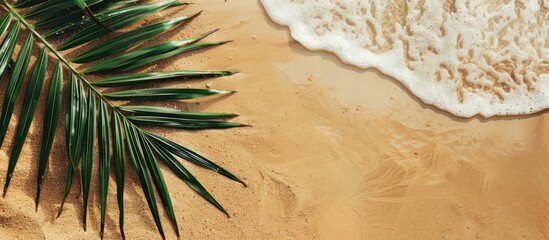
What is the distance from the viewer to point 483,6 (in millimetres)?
2619

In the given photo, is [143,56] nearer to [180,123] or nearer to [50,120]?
[180,123]

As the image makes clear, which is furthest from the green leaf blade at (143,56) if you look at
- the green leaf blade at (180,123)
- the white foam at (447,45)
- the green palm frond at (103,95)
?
the white foam at (447,45)

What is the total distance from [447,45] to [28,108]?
1.97 meters

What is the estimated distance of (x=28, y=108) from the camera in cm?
214

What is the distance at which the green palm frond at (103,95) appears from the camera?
215 centimetres

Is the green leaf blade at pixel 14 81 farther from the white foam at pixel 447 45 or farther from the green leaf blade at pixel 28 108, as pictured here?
the white foam at pixel 447 45

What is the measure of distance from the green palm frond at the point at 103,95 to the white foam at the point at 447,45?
628 millimetres

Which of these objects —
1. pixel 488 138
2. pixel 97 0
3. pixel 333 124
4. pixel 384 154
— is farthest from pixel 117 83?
pixel 488 138

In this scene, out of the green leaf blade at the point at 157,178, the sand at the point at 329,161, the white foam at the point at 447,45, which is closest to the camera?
the green leaf blade at the point at 157,178

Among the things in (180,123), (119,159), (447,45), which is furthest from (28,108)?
(447,45)

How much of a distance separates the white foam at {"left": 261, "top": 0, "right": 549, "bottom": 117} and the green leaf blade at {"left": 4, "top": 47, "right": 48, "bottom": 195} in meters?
1.09

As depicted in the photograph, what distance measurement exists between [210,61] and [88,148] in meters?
0.66

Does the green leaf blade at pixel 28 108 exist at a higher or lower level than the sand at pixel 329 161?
higher

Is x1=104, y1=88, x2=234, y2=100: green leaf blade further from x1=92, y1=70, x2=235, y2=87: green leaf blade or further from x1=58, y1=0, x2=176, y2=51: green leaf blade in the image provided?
x1=58, y1=0, x2=176, y2=51: green leaf blade
